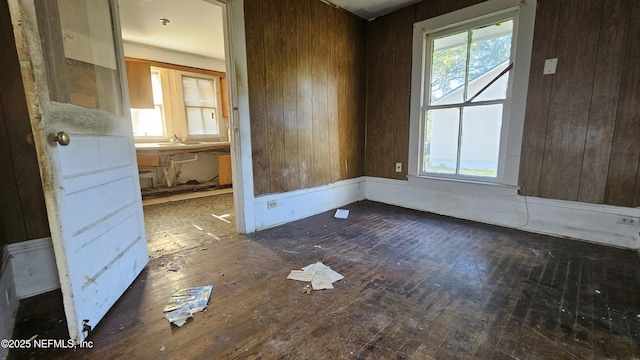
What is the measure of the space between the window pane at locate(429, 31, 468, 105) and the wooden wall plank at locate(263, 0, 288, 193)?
6.06ft

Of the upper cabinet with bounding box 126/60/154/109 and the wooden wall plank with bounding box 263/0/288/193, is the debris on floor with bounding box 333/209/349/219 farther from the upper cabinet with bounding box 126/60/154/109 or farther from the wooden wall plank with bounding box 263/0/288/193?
the upper cabinet with bounding box 126/60/154/109

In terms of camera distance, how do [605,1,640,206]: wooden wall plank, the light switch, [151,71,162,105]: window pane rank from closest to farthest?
[605,1,640,206]: wooden wall plank, the light switch, [151,71,162,105]: window pane

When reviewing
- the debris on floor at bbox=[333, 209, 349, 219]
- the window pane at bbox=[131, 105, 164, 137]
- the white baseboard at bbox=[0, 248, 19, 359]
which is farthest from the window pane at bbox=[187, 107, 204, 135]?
the white baseboard at bbox=[0, 248, 19, 359]

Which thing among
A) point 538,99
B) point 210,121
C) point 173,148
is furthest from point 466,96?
point 210,121

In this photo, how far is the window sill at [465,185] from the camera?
279 centimetres

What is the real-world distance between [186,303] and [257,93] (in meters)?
1.94

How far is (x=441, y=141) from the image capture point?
3.27m

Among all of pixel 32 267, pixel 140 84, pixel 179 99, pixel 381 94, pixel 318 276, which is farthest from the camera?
pixel 179 99

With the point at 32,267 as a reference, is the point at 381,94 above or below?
above

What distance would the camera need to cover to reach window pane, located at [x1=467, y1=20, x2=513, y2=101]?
269cm

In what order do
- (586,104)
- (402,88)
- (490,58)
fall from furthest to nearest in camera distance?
(402,88) < (490,58) < (586,104)

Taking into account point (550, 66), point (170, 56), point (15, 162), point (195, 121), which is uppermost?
point (170, 56)

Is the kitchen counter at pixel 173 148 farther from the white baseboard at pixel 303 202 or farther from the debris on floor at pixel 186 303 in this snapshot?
the debris on floor at pixel 186 303

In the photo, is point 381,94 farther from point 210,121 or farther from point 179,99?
point 179,99
